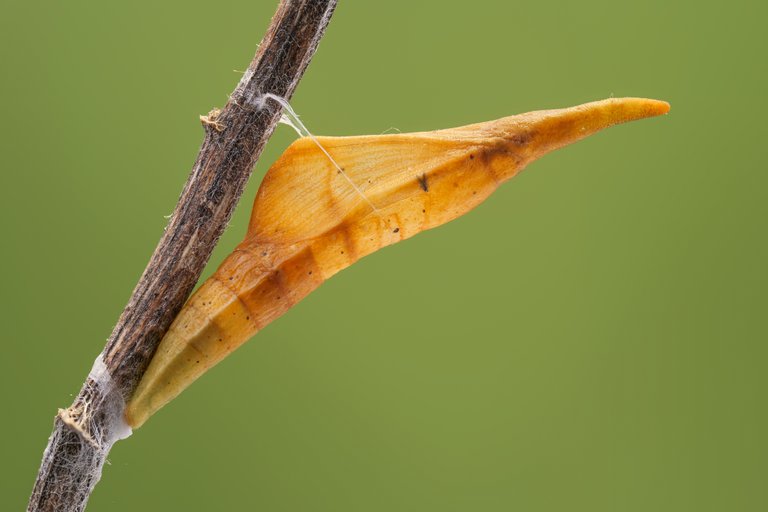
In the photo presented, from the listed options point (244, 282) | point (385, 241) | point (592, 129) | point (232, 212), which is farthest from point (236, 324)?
point (592, 129)

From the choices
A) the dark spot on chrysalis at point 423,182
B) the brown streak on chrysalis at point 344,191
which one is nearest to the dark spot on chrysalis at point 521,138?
the brown streak on chrysalis at point 344,191

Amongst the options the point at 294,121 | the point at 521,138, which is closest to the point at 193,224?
the point at 294,121

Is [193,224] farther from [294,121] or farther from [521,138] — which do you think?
[521,138]

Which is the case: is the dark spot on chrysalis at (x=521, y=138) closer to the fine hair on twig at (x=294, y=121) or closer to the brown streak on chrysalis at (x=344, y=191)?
the brown streak on chrysalis at (x=344, y=191)

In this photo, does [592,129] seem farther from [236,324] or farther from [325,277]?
[236,324]

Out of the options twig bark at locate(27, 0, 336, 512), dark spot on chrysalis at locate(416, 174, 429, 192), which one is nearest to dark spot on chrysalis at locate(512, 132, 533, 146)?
dark spot on chrysalis at locate(416, 174, 429, 192)

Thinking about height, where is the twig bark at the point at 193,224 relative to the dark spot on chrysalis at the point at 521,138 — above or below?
above
